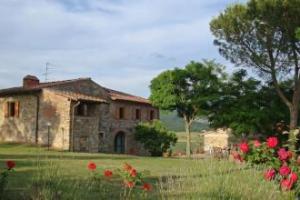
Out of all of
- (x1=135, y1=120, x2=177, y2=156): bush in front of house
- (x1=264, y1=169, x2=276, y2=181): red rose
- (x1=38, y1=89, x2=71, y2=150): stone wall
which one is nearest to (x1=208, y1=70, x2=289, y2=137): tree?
(x1=135, y1=120, x2=177, y2=156): bush in front of house

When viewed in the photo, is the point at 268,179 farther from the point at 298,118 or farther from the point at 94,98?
the point at 94,98

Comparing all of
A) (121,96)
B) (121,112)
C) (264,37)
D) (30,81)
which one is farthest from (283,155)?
(121,96)

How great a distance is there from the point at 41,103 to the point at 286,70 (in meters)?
14.6

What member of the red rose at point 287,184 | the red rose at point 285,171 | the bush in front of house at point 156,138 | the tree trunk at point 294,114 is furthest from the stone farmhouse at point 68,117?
the red rose at point 287,184

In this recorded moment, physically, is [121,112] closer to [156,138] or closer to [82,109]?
[156,138]

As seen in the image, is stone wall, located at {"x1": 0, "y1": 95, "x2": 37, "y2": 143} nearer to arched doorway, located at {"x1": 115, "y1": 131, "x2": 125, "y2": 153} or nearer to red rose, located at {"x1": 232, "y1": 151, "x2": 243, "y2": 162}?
arched doorway, located at {"x1": 115, "y1": 131, "x2": 125, "y2": 153}

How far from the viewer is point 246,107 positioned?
90.5ft

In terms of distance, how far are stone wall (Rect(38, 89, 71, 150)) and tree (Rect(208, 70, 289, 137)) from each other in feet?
28.6

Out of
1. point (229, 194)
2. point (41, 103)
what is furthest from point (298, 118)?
point (229, 194)

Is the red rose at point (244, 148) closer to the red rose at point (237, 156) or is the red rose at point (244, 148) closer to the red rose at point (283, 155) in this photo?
the red rose at point (237, 156)

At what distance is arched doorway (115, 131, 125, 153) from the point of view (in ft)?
112

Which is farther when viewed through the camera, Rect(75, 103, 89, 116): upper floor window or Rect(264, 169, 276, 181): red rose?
Rect(75, 103, 89, 116): upper floor window

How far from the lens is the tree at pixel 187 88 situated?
30.8 metres

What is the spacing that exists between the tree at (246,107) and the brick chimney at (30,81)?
11706 mm
